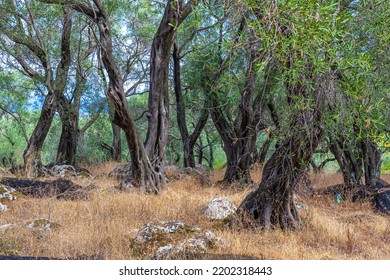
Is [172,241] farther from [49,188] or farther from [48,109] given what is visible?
[48,109]

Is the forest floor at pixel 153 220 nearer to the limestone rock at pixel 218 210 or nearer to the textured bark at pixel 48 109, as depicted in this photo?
the limestone rock at pixel 218 210

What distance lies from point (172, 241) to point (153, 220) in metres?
1.77

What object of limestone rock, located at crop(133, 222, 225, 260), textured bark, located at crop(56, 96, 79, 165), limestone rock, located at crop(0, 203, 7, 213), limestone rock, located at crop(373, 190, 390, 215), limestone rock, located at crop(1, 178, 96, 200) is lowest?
limestone rock, located at crop(373, 190, 390, 215)

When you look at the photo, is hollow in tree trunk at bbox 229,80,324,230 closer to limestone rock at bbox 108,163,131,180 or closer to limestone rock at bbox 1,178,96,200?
limestone rock at bbox 1,178,96,200

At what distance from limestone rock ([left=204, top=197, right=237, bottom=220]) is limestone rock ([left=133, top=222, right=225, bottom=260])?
1.75 m

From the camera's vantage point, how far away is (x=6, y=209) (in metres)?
7.53

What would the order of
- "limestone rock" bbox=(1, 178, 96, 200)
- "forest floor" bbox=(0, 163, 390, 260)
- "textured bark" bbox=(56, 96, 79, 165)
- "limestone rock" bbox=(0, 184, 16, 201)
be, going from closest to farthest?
"forest floor" bbox=(0, 163, 390, 260) < "limestone rock" bbox=(0, 184, 16, 201) < "limestone rock" bbox=(1, 178, 96, 200) < "textured bark" bbox=(56, 96, 79, 165)

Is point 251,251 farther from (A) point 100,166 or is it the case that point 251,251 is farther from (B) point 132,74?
(B) point 132,74

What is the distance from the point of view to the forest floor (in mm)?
5055

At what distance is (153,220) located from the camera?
6.62 metres

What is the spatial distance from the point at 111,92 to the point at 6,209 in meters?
3.00

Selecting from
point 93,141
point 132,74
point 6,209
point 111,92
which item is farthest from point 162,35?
point 93,141

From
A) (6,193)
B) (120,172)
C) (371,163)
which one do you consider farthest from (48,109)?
(371,163)

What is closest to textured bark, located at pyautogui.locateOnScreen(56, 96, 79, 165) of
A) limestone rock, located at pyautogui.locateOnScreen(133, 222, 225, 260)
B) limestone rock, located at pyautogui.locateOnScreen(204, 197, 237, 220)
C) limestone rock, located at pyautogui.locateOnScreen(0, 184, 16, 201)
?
limestone rock, located at pyautogui.locateOnScreen(0, 184, 16, 201)
